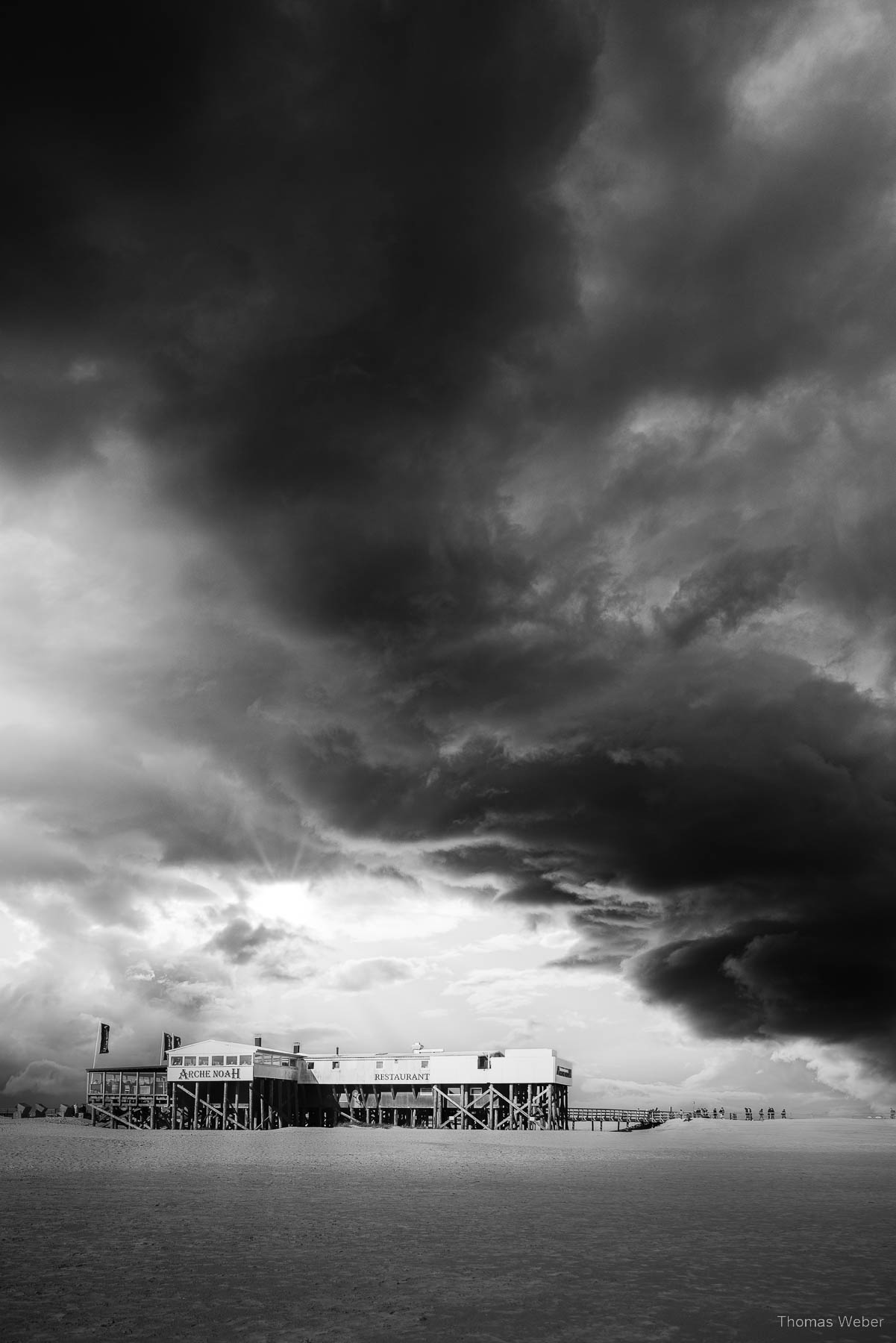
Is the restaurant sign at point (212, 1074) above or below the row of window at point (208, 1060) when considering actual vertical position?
below

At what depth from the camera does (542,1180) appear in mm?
36219

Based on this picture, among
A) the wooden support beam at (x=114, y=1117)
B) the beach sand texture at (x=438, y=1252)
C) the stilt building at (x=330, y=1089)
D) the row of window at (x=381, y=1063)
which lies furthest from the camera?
the wooden support beam at (x=114, y=1117)

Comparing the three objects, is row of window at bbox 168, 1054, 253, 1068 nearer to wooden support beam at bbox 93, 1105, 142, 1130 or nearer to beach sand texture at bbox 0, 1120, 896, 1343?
wooden support beam at bbox 93, 1105, 142, 1130

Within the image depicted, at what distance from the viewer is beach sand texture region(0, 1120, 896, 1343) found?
44.8ft

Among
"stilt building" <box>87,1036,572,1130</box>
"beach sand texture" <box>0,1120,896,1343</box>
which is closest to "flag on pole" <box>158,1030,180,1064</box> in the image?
"stilt building" <box>87,1036,572,1130</box>

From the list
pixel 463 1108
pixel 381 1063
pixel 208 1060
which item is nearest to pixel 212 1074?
pixel 208 1060

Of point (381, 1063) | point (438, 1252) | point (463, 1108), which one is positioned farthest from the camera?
point (381, 1063)

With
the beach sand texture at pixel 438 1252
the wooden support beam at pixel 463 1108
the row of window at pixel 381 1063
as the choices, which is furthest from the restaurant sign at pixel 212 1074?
the beach sand texture at pixel 438 1252

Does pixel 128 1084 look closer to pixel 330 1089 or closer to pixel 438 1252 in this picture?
pixel 330 1089

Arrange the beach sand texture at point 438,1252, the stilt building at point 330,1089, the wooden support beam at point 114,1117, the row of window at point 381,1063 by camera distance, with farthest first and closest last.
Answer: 1. the wooden support beam at point 114,1117
2. the row of window at point 381,1063
3. the stilt building at point 330,1089
4. the beach sand texture at point 438,1252

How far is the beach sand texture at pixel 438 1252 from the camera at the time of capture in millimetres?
13664

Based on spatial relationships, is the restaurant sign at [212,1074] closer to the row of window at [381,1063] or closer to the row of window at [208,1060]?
the row of window at [208,1060]

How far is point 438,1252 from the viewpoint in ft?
63.2

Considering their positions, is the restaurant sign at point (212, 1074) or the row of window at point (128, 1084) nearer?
the restaurant sign at point (212, 1074)
